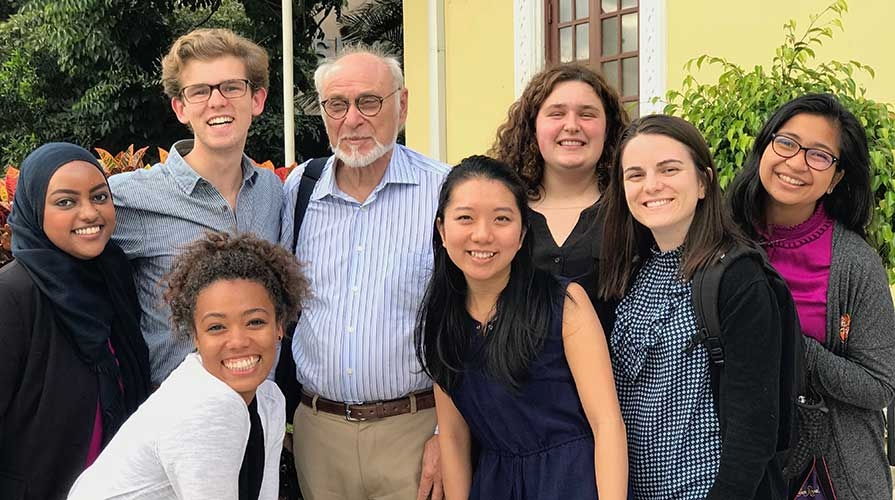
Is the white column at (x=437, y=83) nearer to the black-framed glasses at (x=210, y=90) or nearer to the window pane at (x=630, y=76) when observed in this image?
the window pane at (x=630, y=76)

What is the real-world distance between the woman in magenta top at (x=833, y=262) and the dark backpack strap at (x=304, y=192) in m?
1.57

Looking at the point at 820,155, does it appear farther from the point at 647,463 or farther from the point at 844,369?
the point at 647,463

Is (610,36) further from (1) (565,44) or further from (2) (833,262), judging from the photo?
(2) (833,262)

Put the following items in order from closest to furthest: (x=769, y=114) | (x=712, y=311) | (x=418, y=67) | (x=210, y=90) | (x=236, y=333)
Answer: (x=712, y=311), (x=236, y=333), (x=210, y=90), (x=769, y=114), (x=418, y=67)

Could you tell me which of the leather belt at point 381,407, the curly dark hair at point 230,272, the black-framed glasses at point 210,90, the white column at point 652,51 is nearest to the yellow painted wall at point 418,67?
the white column at point 652,51

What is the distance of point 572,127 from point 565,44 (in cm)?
629

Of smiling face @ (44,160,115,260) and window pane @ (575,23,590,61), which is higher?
window pane @ (575,23,590,61)

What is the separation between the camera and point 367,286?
3145 millimetres

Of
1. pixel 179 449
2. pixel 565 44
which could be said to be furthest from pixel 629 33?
pixel 179 449

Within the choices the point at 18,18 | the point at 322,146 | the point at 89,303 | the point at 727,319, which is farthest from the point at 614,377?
the point at 18,18

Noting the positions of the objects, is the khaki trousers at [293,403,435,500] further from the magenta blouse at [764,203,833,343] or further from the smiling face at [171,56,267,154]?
the magenta blouse at [764,203,833,343]

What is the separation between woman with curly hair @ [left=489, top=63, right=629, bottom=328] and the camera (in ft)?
10.1

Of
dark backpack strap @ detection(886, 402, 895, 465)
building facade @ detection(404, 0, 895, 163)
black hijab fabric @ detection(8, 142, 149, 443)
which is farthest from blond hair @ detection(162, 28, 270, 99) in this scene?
building facade @ detection(404, 0, 895, 163)

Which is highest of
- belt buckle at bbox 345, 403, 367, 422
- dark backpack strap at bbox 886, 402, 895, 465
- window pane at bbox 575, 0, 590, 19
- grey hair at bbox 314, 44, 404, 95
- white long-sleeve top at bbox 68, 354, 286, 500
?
window pane at bbox 575, 0, 590, 19
